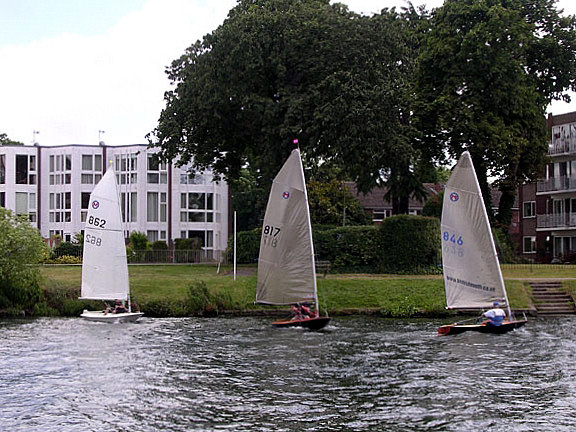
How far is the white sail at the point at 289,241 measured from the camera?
38125 mm

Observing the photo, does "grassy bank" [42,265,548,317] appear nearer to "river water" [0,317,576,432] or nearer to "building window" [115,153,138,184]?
"river water" [0,317,576,432]

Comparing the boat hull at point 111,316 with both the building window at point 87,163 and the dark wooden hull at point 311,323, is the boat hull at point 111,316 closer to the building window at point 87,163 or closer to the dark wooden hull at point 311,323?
the dark wooden hull at point 311,323

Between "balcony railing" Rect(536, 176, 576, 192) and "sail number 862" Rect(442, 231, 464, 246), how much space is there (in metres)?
47.2

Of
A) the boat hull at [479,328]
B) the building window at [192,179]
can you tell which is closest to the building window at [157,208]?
the building window at [192,179]

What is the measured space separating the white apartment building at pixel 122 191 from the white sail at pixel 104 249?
141 feet

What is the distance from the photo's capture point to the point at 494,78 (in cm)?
6081

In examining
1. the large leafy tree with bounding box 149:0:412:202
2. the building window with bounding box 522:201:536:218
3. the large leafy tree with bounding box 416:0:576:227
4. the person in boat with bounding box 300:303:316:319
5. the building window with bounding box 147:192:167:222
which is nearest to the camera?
the person in boat with bounding box 300:303:316:319

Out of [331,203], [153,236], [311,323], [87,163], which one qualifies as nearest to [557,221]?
[331,203]

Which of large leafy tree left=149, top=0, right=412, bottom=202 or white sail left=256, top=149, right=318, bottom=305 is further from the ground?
large leafy tree left=149, top=0, right=412, bottom=202

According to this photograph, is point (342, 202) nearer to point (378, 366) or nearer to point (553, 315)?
point (553, 315)

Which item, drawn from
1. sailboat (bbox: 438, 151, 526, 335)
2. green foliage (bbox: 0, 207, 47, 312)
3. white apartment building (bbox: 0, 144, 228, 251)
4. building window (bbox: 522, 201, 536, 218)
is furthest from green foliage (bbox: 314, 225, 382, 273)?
building window (bbox: 522, 201, 536, 218)

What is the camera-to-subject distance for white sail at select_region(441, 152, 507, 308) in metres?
35.3

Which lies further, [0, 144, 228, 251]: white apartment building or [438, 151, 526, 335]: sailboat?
[0, 144, 228, 251]: white apartment building

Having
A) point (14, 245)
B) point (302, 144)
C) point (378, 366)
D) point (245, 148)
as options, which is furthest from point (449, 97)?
point (378, 366)
